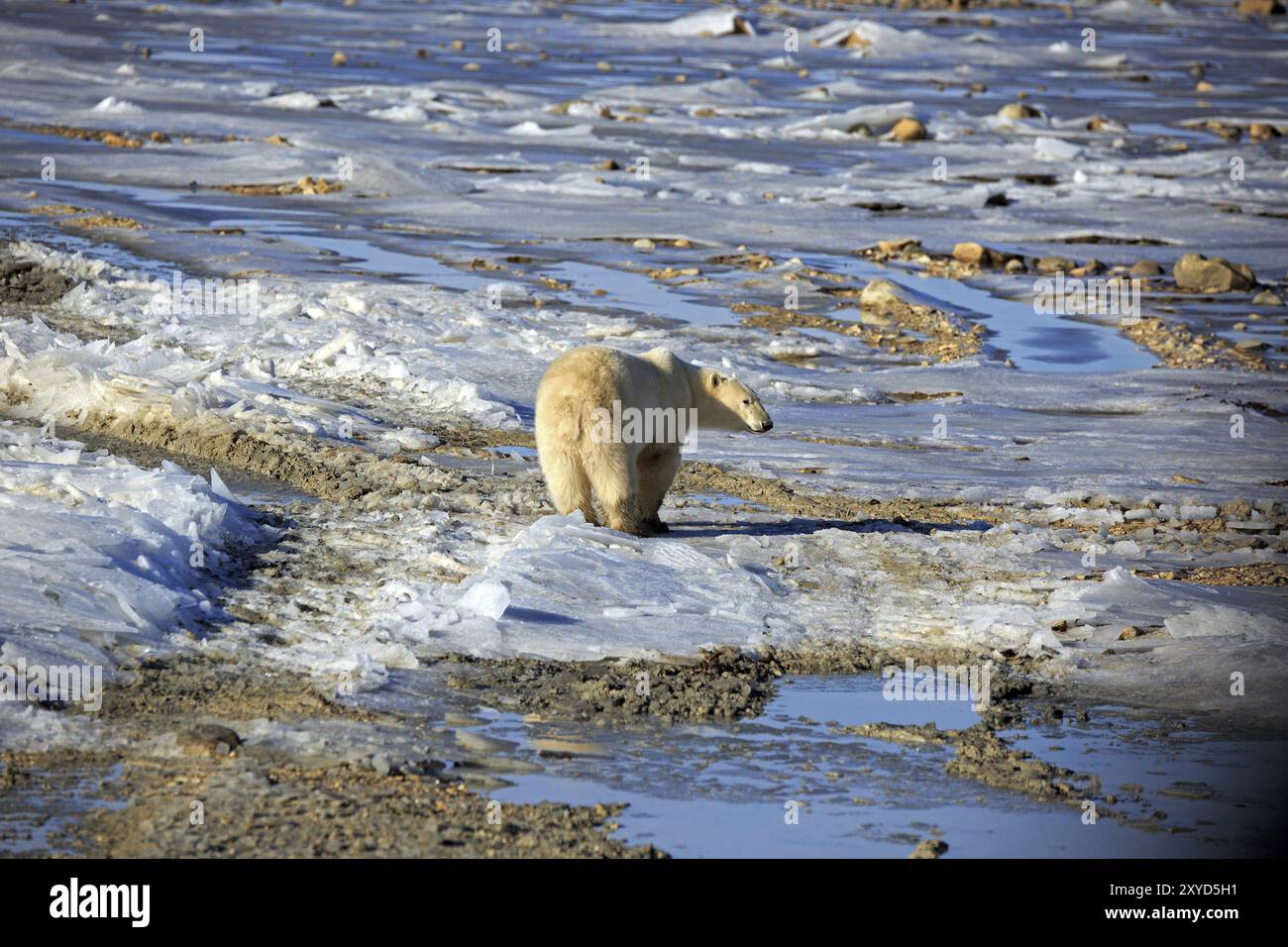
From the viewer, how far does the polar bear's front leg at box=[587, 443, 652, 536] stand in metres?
8.24

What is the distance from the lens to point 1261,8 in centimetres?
6525

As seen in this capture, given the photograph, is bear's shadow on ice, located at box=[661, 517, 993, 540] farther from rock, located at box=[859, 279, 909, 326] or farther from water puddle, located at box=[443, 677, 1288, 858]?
rock, located at box=[859, 279, 909, 326]

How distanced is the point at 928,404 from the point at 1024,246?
8.07 meters

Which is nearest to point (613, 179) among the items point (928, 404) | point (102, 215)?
point (102, 215)

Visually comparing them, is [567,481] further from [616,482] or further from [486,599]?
[486,599]

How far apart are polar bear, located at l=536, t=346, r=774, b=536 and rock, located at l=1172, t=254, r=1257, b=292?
11.0m

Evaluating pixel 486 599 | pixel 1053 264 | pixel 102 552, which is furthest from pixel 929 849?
pixel 1053 264

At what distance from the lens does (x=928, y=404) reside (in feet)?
42.0

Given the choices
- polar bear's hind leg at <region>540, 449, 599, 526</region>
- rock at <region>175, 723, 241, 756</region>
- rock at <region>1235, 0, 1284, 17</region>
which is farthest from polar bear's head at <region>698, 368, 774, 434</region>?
rock at <region>1235, 0, 1284, 17</region>

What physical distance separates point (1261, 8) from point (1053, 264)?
52.9 metres

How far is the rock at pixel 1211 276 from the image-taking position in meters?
18.1

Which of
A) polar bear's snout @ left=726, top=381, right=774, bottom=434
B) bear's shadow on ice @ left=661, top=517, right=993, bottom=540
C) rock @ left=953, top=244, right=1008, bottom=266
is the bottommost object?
bear's shadow on ice @ left=661, top=517, right=993, bottom=540

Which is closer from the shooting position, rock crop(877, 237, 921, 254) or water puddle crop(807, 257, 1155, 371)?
water puddle crop(807, 257, 1155, 371)
